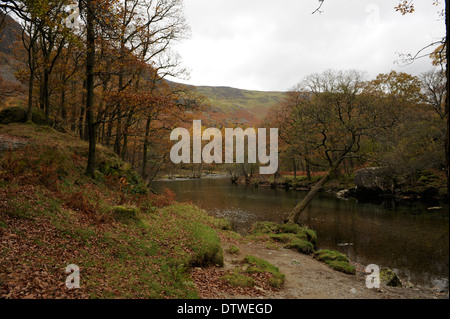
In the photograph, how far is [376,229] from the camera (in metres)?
16.4

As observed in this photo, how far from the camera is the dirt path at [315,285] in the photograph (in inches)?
270

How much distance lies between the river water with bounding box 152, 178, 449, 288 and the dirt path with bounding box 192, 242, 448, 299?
151 cm

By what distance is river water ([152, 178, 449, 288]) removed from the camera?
416 inches

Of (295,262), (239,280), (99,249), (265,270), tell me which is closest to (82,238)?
(99,249)

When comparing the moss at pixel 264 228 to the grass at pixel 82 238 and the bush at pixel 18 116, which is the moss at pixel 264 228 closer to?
the grass at pixel 82 238

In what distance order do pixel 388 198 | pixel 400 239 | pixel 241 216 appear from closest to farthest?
pixel 400 239, pixel 241 216, pixel 388 198

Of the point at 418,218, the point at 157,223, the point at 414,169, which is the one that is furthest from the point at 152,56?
the point at 414,169

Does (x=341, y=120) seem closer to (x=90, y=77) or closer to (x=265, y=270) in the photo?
(x=265, y=270)

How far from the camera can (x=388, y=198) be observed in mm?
27984

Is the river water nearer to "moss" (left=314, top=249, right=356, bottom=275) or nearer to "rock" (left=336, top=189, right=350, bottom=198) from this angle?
"moss" (left=314, top=249, right=356, bottom=275)

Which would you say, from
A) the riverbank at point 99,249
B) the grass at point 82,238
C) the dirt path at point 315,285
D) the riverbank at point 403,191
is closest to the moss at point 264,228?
the riverbank at point 99,249
